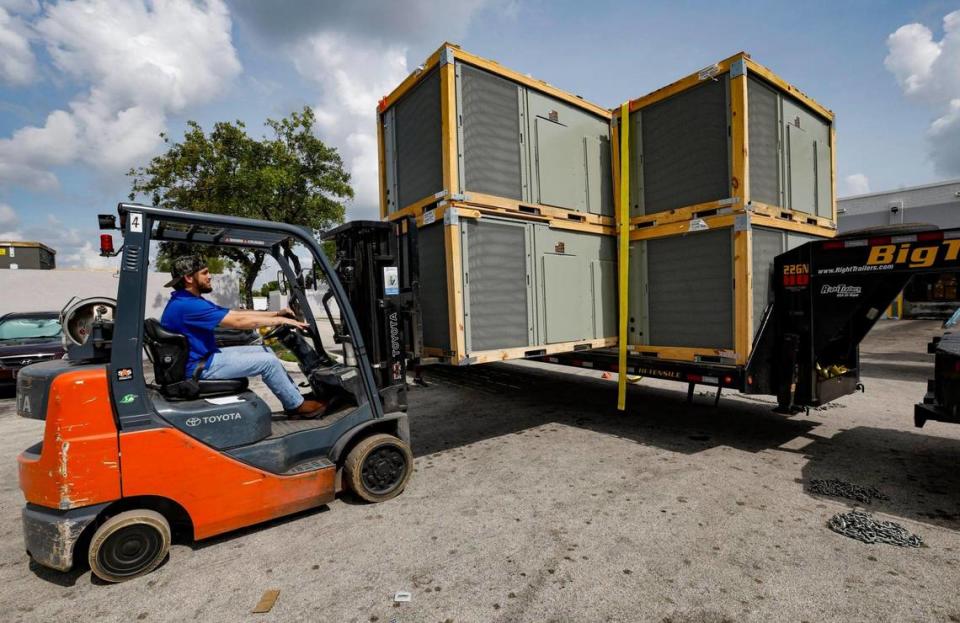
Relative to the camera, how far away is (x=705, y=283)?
18.1 feet

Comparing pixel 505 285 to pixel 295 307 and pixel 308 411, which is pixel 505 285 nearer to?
pixel 295 307

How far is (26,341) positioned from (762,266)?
13.0 meters

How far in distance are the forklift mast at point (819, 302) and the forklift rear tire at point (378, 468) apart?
12.6 feet

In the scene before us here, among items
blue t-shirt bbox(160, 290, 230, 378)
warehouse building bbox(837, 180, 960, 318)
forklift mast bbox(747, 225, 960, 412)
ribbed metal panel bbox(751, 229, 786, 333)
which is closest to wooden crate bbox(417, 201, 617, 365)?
ribbed metal panel bbox(751, 229, 786, 333)

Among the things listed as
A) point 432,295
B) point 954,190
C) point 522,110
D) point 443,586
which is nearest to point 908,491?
point 443,586

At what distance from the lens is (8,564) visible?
3.36m

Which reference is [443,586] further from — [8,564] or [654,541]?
[8,564]

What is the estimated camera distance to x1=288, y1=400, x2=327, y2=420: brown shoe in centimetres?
427

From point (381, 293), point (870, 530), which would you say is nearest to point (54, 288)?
point (381, 293)

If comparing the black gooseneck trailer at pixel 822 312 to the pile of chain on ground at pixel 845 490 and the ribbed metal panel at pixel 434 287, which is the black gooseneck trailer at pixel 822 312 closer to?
the pile of chain on ground at pixel 845 490

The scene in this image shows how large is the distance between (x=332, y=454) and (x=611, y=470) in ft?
9.15

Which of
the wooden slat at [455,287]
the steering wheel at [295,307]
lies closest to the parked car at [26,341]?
Answer: the steering wheel at [295,307]

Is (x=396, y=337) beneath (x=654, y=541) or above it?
above

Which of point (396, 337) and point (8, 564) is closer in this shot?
point (8, 564)
